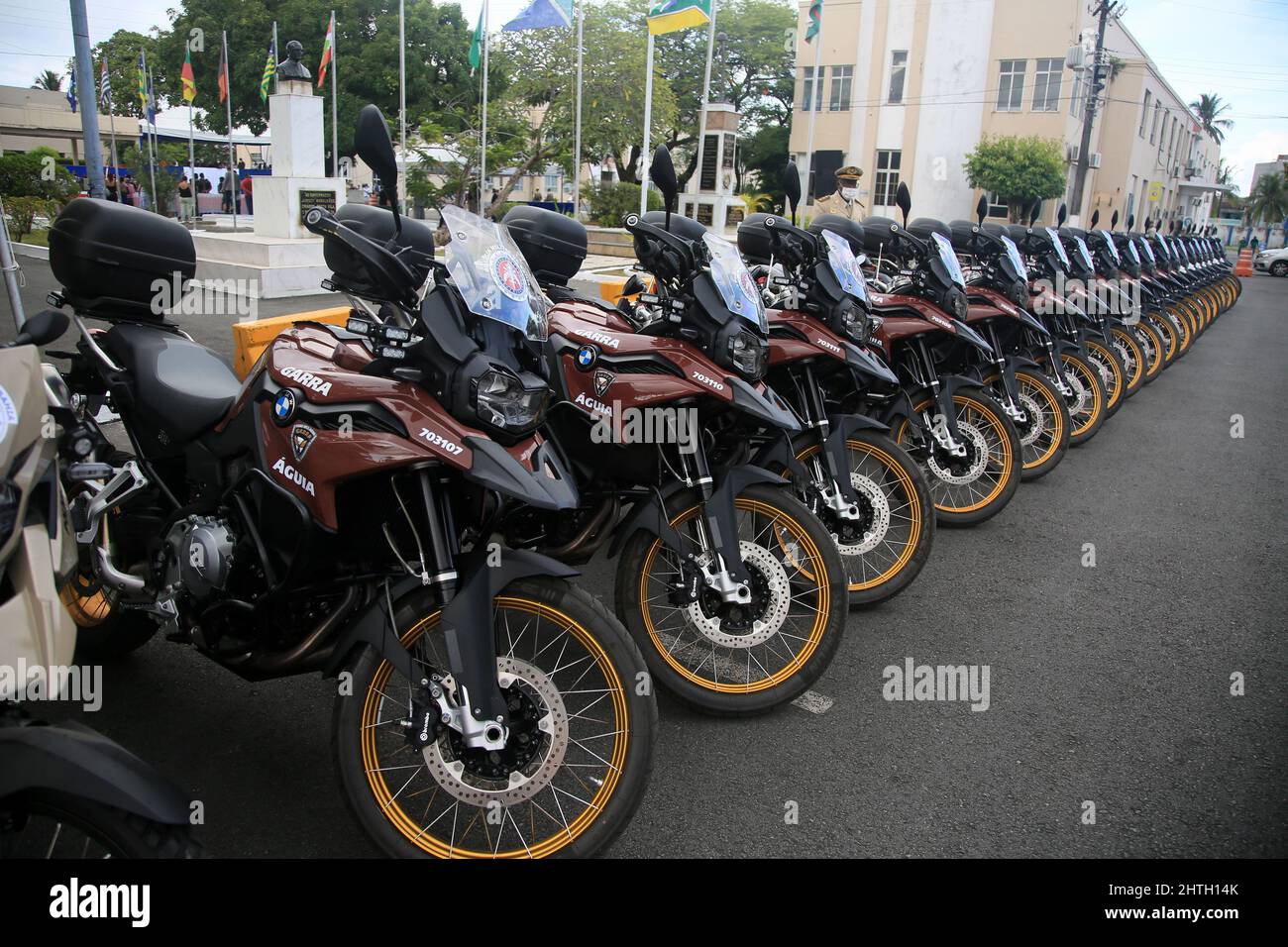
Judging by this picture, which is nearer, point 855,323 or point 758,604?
point 758,604

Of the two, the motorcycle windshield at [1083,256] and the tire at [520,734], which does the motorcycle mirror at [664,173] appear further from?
the motorcycle windshield at [1083,256]

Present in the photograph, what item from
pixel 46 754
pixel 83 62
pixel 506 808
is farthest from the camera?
pixel 83 62

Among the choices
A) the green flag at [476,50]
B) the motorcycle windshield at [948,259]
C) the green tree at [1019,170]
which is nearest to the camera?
the motorcycle windshield at [948,259]

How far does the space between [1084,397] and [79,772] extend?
309 inches

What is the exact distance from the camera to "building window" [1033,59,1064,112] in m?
41.0

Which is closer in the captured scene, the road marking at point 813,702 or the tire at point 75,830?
the tire at point 75,830

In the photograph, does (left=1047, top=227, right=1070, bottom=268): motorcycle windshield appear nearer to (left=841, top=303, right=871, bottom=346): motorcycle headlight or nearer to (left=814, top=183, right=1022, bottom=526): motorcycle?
(left=814, top=183, right=1022, bottom=526): motorcycle

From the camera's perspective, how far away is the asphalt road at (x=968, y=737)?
9.23ft

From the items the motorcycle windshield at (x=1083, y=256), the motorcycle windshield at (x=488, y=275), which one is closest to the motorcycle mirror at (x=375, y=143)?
the motorcycle windshield at (x=488, y=275)

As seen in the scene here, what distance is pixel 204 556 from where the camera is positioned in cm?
270

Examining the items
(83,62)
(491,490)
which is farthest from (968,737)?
(83,62)

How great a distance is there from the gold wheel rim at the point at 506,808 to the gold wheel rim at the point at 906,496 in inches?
81.4

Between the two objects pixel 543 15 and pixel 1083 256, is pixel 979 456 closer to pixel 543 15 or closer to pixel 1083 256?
pixel 1083 256

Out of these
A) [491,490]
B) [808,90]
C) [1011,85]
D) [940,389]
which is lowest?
A: [940,389]
